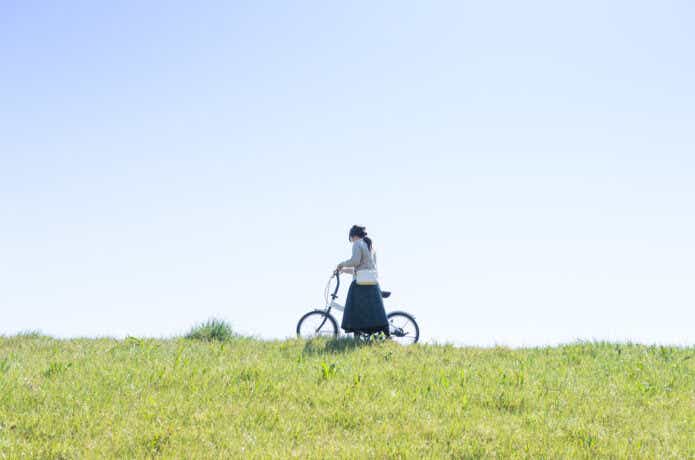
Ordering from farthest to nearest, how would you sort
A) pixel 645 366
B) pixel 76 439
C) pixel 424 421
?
pixel 645 366 < pixel 424 421 < pixel 76 439

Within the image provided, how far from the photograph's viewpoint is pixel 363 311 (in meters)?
14.3

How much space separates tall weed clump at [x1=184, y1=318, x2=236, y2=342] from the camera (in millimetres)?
14734

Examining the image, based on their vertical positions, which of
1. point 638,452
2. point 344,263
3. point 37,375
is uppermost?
point 344,263

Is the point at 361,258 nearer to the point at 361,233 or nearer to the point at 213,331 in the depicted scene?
the point at 361,233

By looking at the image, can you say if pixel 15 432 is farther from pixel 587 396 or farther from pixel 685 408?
pixel 685 408

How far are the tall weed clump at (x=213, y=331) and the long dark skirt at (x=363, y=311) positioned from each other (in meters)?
2.66

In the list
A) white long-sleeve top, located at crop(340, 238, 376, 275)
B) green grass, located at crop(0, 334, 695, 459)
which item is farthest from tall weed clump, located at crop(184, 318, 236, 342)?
white long-sleeve top, located at crop(340, 238, 376, 275)

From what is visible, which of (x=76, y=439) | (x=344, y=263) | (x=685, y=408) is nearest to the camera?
(x=76, y=439)

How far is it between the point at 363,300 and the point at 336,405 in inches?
218

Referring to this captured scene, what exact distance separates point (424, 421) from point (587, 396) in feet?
10.3

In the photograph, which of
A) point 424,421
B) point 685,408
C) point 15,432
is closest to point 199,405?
point 15,432

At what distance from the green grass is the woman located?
147cm

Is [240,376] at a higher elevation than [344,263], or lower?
lower

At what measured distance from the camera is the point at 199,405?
28.8 ft
